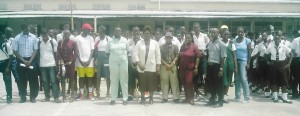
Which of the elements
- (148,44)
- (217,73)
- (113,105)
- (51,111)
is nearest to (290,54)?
(217,73)

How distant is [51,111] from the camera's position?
291 inches

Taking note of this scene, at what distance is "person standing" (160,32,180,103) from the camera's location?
8.21m

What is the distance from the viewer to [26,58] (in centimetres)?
813

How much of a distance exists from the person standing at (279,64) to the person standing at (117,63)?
143 inches

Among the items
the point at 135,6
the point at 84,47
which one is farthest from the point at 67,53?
the point at 135,6

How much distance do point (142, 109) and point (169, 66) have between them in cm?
125

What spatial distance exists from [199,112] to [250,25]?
69.8ft

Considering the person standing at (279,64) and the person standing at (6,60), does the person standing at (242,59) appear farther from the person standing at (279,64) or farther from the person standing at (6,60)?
the person standing at (6,60)

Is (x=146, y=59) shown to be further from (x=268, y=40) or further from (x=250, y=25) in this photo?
(x=250, y=25)

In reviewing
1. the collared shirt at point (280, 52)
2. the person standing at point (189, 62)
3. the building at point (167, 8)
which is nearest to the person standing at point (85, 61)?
the person standing at point (189, 62)

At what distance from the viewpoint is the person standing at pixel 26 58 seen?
811 cm

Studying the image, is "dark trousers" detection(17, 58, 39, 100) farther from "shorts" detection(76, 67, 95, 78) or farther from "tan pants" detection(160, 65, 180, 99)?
"tan pants" detection(160, 65, 180, 99)

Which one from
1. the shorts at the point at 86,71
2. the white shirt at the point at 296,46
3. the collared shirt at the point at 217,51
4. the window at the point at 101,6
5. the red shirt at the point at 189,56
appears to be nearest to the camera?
the collared shirt at the point at 217,51

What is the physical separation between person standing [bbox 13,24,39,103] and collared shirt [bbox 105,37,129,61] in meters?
1.76
